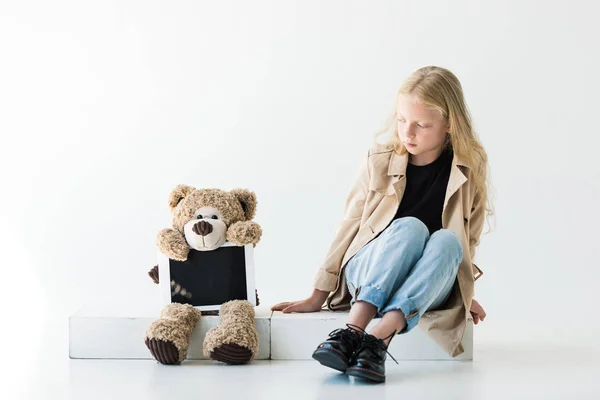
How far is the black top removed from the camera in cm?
284

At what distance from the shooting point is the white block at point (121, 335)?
275 cm

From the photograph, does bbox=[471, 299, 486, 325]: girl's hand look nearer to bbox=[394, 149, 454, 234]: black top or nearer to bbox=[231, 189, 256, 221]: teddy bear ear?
bbox=[394, 149, 454, 234]: black top

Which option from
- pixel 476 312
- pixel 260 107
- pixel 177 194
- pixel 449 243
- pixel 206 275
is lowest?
pixel 476 312

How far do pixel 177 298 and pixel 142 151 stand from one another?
1.77 meters

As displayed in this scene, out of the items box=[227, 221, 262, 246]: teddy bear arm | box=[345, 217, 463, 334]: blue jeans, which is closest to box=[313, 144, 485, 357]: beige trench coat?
A: box=[345, 217, 463, 334]: blue jeans

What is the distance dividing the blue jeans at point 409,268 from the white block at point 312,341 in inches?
5.6

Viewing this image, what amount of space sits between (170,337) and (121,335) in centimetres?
22

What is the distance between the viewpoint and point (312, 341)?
2750 mm

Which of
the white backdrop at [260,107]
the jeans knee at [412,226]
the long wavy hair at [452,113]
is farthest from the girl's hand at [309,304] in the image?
the white backdrop at [260,107]

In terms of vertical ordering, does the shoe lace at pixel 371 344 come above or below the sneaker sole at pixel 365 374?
above

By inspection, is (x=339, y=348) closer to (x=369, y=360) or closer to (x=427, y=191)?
(x=369, y=360)

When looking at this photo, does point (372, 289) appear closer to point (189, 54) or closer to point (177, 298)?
point (177, 298)

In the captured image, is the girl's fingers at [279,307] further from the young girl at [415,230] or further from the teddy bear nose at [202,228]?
the teddy bear nose at [202,228]

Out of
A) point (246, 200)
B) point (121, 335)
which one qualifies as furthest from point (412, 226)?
point (121, 335)
